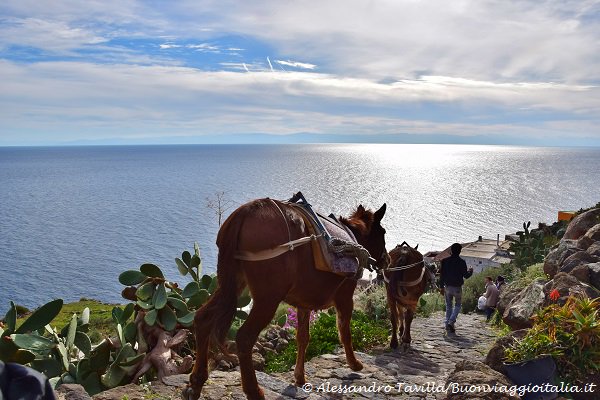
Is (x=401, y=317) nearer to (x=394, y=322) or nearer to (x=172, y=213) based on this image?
(x=394, y=322)

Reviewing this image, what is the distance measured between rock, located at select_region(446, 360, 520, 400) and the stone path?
0.98 metres

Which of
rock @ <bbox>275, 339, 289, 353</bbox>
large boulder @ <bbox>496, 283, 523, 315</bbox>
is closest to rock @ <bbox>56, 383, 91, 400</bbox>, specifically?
rock @ <bbox>275, 339, 289, 353</bbox>

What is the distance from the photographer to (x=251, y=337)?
5.35 metres

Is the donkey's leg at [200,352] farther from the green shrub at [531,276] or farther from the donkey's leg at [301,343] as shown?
the green shrub at [531,276]

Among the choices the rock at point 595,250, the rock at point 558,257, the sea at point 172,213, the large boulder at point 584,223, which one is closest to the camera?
the rock at point 595,250

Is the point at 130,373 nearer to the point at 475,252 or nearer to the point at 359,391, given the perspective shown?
the point at 359,391

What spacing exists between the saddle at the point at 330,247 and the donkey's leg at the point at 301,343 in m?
1.03

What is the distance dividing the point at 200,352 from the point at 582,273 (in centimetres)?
800

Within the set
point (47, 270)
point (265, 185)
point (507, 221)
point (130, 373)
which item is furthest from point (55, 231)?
point (130, 373)

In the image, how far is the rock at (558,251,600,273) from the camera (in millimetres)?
10461

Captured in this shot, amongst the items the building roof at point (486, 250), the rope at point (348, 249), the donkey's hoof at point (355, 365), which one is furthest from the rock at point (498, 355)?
the building roof at point (486, 250)

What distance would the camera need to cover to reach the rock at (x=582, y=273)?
370 inches

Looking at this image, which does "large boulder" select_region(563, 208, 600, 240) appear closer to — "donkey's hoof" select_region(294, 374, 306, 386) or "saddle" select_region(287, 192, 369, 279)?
"saddle" select_region(287, 192, 369, 279)

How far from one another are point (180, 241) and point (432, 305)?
6868 centimetres
